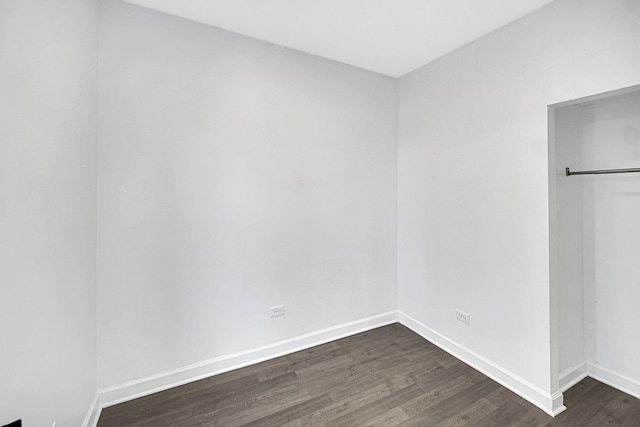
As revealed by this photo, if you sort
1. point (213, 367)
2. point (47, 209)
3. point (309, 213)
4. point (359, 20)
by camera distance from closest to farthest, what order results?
1. point (47, 209)
2. point (359, 20)
3. point (213, 367)
4. point (309, 213)

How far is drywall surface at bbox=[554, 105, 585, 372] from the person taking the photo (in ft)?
6.43

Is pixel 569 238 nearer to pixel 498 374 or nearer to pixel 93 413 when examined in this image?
pixel 498 374

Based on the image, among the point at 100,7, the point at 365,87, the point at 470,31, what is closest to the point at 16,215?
the point at 100,7

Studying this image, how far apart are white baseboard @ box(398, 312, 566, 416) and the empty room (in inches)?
0.8

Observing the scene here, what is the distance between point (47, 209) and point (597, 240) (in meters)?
3.53

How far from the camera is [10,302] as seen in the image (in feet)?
3.15

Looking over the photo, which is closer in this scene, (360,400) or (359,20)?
(360,400)

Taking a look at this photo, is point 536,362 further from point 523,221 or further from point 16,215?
point 16,215

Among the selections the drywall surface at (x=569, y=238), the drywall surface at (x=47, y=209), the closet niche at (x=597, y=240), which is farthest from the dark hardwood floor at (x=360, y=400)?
the drywall surface at (x=47, y=209)

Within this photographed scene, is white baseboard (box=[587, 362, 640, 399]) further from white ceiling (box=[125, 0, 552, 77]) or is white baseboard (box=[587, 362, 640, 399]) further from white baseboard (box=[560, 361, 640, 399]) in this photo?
white ceiling (box=[125, 0, 552, 77])

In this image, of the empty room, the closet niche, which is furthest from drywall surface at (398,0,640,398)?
the closet niche

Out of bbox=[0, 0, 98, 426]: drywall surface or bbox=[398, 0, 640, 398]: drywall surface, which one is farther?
bbox=[398, 0, 640, 398]: drywall surface

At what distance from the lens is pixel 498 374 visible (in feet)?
6.84

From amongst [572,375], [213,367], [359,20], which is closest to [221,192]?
[213,367]
